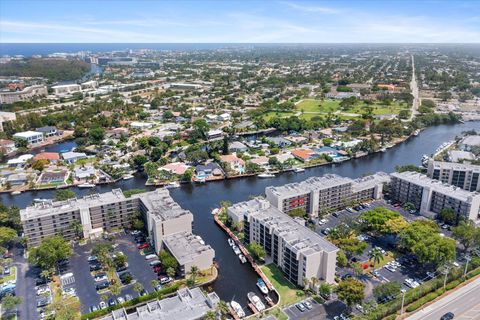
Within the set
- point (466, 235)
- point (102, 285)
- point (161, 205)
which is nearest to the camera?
point (102, 285)

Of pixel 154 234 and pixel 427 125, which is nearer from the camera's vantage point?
pixel 154 234

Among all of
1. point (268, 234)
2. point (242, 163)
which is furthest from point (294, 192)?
point (242, 163)

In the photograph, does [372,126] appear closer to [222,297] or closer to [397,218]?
[397,218]

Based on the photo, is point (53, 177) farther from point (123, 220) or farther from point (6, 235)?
point (123, 220)

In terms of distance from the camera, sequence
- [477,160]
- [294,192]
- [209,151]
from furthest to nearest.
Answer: [209,151]
[477,160]
[294,192]

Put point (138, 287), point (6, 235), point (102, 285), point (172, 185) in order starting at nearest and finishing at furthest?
1. point (138, 287)
2. point (102, 285)
3. point (6, 235)
4. point (172, 185)

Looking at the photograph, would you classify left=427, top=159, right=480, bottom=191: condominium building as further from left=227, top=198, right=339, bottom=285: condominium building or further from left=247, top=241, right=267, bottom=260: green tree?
left=247, top=241, right=267, bottom=260: green tree

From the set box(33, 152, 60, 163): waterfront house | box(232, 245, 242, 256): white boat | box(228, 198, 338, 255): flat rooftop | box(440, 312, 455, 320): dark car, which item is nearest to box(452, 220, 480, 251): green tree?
box(440, 312, 455, 320): dark car

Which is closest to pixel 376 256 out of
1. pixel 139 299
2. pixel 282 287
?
pixel 282 287
